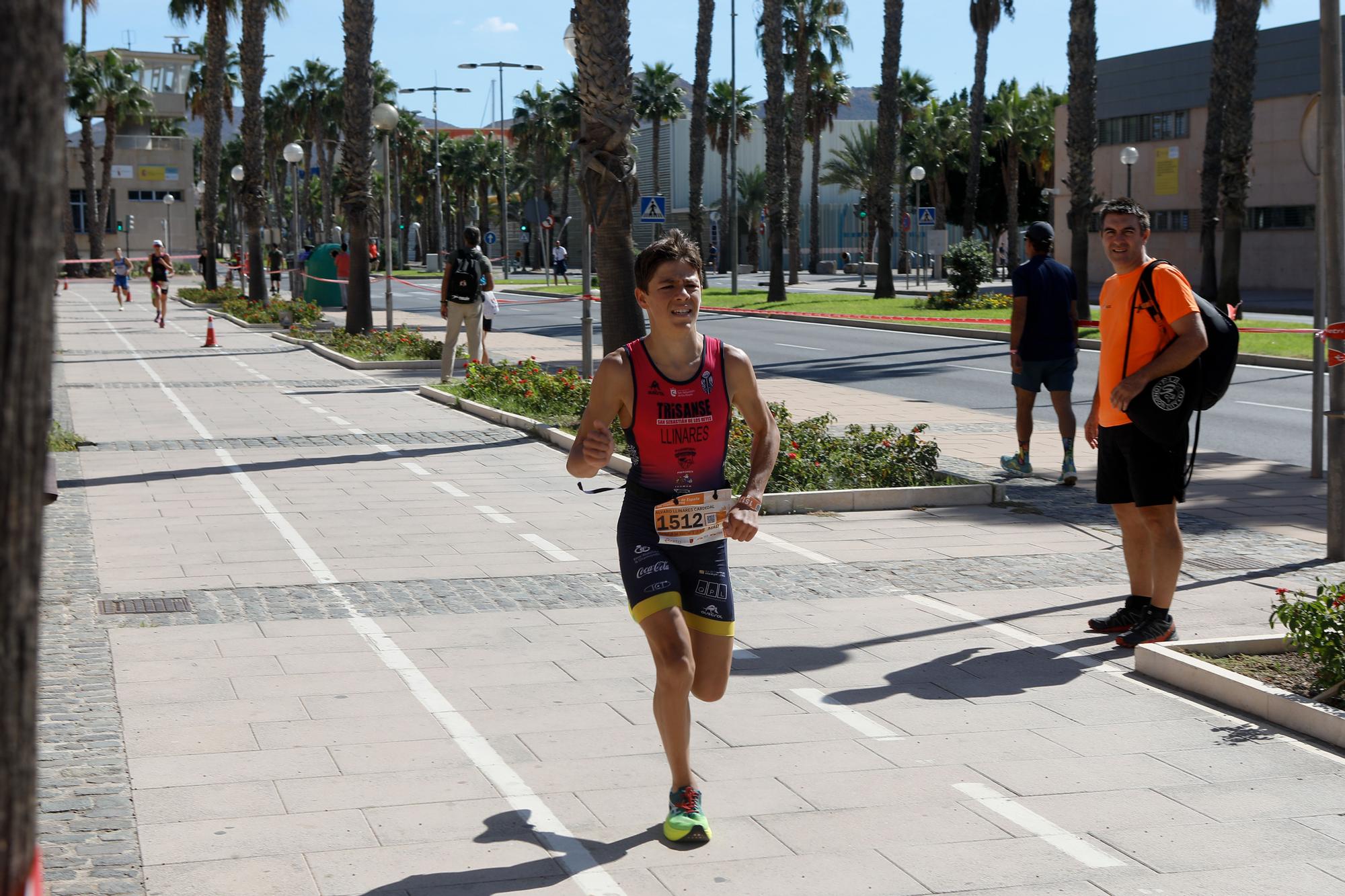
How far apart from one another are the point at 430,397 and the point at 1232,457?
9197mm

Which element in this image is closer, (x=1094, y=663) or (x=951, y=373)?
(x=1094, y=663)

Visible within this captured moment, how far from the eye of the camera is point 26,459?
188cm

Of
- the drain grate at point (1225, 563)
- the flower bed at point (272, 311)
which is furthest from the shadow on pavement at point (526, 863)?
the flower bed at point (272, 311)

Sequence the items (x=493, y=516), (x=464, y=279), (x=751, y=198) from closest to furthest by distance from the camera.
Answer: (x=493, y=516), (x=464, y=279), (x=751, y=198)

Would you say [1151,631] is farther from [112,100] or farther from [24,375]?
[112,100]

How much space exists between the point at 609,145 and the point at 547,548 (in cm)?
704

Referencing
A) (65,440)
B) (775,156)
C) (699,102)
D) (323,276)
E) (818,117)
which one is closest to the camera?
(65,440)

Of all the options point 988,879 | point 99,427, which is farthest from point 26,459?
point 99,427

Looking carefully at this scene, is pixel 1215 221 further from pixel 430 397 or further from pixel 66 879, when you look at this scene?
pixel 66 879

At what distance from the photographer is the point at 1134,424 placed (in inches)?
272

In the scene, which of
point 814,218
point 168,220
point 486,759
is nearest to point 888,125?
point 486,759

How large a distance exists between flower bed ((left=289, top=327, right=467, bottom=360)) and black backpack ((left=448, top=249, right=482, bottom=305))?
282cm

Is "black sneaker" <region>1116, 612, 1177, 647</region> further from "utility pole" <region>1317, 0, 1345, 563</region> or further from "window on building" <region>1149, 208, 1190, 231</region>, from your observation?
"window on building" <region>1149, 208, 1190, 231</region>

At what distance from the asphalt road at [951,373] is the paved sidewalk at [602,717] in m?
5.61
